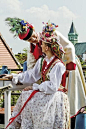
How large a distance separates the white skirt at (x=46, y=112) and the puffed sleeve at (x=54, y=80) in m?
0.07

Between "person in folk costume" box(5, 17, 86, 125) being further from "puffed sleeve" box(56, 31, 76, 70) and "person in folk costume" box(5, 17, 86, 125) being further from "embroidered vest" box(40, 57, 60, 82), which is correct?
"embroidered vest" box(40, 57, 60, 82)

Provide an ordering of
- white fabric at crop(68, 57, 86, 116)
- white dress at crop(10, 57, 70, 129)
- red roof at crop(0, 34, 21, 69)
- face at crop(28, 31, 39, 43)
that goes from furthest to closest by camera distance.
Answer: red roof at crop(0, 34, 21, 69)
white fabric at crop(68, 57, 86, 116)
face at crop(28, 31, 39, 43)
white dress at crop(10, 57, 70, 129)

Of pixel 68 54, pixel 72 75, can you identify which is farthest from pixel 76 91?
pixel 68 54

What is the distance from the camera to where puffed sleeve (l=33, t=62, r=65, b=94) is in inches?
183

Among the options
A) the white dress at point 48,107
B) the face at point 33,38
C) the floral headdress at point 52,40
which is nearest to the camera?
the white dress at point 48,107

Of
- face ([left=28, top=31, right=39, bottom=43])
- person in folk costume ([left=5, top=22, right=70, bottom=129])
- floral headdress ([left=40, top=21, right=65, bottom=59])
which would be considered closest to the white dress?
person in folk costume ([left=5, top=22, right=70, bottom=129])

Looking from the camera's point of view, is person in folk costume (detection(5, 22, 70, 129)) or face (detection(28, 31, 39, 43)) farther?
face (detection(28, 31, 39, 43))

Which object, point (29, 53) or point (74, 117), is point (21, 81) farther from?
point (74, 117)

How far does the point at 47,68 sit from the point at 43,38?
371mm

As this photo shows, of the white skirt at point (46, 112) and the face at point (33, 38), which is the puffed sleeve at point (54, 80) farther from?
the face at point (33, 38)

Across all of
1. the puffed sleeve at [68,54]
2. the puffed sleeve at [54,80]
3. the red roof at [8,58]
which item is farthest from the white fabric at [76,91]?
the red roof at [8,58]

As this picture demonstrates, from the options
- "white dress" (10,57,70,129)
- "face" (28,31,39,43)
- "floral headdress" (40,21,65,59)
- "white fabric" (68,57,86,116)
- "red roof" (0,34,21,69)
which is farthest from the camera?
"red roof" (0,34,21,69)

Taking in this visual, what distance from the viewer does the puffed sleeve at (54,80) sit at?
4.64 m

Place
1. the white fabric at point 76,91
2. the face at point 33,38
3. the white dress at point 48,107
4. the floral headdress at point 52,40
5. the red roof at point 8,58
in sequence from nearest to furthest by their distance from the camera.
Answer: the white dress at point 48,107
the floral headdress at point 52,40
the face at point 33,38
the white fabric at point 76,91
the red roof at point 8,58
